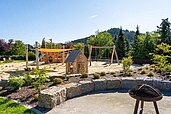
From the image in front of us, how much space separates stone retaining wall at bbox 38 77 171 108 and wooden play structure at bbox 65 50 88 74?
410 centimetres

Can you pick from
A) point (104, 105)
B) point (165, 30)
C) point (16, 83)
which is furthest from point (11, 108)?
point (165, 30)

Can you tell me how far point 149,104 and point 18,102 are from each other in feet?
15.6

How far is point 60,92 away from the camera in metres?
7.75

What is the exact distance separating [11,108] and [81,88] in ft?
10.7

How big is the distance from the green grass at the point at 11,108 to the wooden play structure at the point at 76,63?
21.8 feet

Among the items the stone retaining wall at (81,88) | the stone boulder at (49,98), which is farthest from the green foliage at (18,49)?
the stone boulder at (49,98)

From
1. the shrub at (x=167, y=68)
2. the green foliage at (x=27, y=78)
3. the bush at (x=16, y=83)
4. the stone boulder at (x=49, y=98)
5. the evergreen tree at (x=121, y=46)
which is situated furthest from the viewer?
the evergreen tree at (x=121, y=46)

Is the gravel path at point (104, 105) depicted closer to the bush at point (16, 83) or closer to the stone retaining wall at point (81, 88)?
the stone retaining wall at point (81, 88)

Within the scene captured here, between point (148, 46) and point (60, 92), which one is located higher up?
point (148, 46)

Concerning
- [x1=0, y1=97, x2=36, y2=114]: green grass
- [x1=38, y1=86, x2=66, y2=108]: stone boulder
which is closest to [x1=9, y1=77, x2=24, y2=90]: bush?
[x1=0, y1=97, x2=36, y2=114]: green grass

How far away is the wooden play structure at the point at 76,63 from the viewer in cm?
1369

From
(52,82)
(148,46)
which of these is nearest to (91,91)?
(52,82)

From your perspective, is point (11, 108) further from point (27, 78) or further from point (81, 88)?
point (81, 88)

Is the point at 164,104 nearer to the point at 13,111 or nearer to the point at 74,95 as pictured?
the point at 74,95
